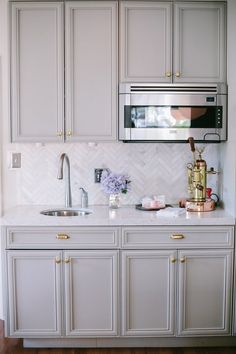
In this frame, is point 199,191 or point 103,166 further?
point 103,166

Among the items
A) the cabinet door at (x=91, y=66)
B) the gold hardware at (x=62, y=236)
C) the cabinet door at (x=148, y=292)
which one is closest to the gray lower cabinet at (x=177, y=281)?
the cabinet door at (x=148, y=292)

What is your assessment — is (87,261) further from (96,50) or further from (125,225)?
(96,50)

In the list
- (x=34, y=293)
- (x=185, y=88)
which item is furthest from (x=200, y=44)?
(x=34, y=293)

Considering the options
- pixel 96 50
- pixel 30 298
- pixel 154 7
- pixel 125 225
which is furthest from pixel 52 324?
pixel 154 7

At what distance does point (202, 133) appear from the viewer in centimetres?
300

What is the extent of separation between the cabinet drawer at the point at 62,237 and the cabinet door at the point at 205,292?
51 cm

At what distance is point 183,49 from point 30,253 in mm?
1758

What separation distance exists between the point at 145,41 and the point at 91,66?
42 cm

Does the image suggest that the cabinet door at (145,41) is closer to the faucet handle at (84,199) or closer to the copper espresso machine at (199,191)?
the copper espresso machine at (199,191)

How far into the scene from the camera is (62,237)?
275cm

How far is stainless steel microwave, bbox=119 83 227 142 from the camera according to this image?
296 centimetres

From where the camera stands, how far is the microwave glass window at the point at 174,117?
2.97 metres

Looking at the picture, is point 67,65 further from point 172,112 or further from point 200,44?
point 200,44

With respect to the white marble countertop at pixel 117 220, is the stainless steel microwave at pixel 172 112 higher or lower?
higher
